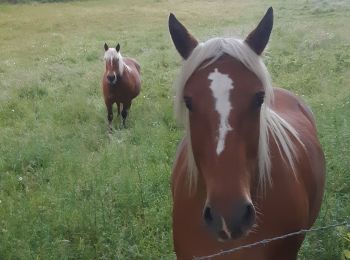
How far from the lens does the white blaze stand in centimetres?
224

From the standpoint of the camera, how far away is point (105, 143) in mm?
7133

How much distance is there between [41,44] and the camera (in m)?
17.6

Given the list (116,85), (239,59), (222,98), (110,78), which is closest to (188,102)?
(222,98)

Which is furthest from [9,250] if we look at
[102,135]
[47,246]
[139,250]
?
[102,135]

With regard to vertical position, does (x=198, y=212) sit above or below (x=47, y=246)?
above

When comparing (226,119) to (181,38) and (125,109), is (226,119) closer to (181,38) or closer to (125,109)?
(181,38)

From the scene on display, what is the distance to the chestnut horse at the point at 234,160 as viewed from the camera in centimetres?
219

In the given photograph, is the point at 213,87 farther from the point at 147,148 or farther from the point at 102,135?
the point at 102,135

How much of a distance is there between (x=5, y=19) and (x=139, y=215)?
22.1 m

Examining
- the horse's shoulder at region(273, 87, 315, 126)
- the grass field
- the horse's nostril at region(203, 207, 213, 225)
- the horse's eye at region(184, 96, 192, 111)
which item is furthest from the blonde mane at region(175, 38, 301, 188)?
the horse's shoulder at region(273, 87, 315, 126)

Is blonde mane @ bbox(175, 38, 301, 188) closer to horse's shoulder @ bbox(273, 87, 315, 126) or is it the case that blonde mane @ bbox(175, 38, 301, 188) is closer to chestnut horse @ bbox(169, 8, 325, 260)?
chestnut horse @ bbox(169, 8, 325, 260)

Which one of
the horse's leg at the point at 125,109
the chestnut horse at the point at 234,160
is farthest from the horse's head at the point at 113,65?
the chestnut horse at the point at 234,160

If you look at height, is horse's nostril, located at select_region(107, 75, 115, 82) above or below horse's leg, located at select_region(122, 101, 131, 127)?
above

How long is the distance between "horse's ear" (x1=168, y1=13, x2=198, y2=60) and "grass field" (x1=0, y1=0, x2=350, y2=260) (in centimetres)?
61
